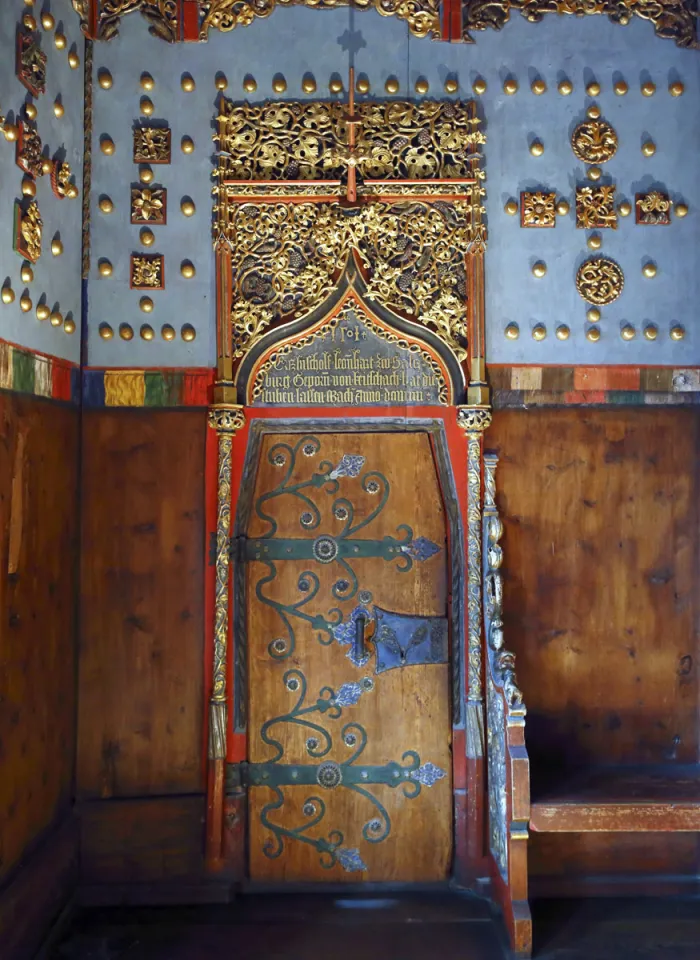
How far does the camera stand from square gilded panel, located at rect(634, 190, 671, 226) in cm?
370

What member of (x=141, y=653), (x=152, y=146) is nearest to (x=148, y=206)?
(x=152, y=146)

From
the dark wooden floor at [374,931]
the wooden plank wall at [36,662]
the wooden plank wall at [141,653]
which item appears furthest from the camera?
the wooden plank wall at [141,653]

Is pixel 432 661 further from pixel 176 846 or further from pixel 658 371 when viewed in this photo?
pixel 658 371

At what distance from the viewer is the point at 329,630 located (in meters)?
3.70

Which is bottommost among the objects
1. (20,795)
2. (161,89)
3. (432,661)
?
(20,795)

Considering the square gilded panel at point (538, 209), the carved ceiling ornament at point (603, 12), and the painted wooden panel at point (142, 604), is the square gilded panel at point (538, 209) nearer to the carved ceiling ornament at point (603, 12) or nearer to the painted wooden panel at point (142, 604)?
the carved ceiling ornament at point (603, 12)

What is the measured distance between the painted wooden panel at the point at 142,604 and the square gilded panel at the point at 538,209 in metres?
1.72

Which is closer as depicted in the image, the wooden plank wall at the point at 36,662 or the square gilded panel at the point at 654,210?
the wooden plank wall at the point at 36,662

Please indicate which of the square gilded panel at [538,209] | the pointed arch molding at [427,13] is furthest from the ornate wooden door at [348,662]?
the pointed arch molding at [427,13]

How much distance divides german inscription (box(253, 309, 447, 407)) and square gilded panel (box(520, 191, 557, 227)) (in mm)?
770

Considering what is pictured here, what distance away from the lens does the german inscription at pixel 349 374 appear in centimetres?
368

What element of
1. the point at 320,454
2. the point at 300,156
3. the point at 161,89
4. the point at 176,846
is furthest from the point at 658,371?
the point at 176,846

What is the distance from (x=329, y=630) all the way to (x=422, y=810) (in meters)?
0.90

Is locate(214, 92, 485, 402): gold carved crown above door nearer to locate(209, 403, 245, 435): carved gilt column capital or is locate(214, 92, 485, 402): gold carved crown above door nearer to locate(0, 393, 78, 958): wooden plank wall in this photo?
locate(209, 403, 245, 435): carved gilt column capital
